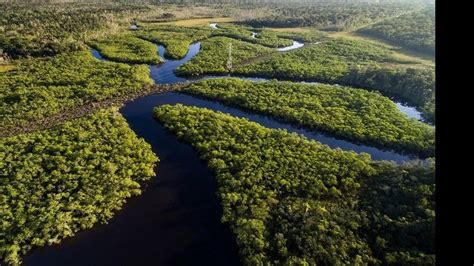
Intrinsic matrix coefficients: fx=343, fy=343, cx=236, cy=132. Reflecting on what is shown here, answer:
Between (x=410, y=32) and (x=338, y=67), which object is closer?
(x=338, y=67)

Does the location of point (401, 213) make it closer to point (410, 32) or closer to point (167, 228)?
point (167, 228)

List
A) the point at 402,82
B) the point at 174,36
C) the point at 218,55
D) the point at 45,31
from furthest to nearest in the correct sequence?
the point at 174,36, the point at 45,31, the point at 218,55, the point at 402,82

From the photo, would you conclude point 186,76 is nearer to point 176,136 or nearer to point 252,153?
point 176,136

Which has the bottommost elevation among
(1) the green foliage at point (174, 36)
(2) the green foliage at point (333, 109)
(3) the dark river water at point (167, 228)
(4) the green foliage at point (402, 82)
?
(3) the dark river water at point (167, 228)

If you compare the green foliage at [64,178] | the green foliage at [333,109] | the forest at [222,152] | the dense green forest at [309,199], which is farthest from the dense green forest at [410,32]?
the green foliage at [64,178]

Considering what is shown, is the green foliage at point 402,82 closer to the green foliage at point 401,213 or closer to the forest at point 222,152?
the forest at point 222,152

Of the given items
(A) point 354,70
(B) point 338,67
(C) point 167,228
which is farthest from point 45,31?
(C) point 167,228

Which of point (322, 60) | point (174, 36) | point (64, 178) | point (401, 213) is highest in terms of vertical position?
point (174, 36)
